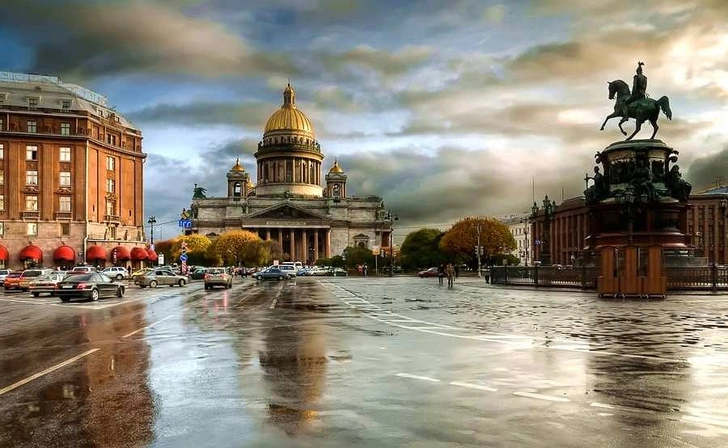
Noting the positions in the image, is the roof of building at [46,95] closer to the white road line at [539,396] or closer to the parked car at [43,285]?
the parked car at [43,285]

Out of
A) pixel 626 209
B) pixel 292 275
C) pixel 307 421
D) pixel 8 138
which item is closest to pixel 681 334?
pixel 307 421

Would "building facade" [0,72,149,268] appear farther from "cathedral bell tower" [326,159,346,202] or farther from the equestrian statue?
"cathedral bell tower" [326,159,346,202]

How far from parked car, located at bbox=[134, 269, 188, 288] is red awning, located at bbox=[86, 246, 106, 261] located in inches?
922

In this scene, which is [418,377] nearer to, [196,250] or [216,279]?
[216,279]

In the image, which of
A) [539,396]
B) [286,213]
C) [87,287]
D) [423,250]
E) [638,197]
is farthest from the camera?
[286,213]

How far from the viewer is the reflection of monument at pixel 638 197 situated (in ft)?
123

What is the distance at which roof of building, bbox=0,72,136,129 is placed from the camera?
3103 inches

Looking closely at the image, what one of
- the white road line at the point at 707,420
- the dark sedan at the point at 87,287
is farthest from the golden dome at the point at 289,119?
the white road line at the point at 707,420

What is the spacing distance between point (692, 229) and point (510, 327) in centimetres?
11561

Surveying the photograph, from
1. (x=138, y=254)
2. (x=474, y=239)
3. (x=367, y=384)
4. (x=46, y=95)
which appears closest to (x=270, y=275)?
(x=138, y=254)

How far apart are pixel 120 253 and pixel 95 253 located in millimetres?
4464

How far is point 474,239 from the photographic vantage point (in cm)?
11031

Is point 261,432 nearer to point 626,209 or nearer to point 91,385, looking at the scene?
point 91,385

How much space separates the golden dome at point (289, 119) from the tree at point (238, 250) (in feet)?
190
